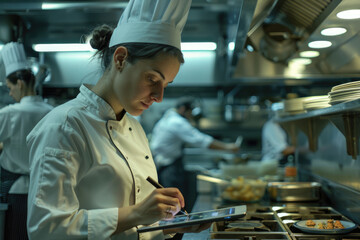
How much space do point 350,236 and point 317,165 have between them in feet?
4.44

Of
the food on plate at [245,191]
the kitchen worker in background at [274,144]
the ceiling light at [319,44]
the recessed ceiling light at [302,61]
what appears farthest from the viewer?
the kitchen worker in background at [274,144]

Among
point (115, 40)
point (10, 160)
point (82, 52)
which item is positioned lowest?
point (10, 160)

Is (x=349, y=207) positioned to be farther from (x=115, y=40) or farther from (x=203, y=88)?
(x=203, y=88)

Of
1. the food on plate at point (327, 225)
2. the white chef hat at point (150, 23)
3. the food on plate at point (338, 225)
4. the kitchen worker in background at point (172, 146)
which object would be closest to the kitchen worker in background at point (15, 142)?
the white chef hat at point (150, 23)

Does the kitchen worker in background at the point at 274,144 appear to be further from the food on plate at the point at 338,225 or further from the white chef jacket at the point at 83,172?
the white chef jacket at the point at 83,172

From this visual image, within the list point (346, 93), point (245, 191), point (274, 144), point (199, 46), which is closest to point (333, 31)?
point (346, 93)

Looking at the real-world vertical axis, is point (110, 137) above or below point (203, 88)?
below

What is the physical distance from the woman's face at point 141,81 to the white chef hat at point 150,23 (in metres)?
0.08

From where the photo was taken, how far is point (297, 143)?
3635 millimetres

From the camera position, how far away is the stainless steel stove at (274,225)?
5.06 feet

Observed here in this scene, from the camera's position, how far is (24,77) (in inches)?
69.0

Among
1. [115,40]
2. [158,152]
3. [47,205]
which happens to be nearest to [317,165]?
[115,40]

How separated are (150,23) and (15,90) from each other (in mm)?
795

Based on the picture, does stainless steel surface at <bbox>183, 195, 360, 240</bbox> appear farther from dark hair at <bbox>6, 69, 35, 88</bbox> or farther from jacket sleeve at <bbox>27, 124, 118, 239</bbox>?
dark hair at <bbox>6, 69, 35, 88</bbox>
